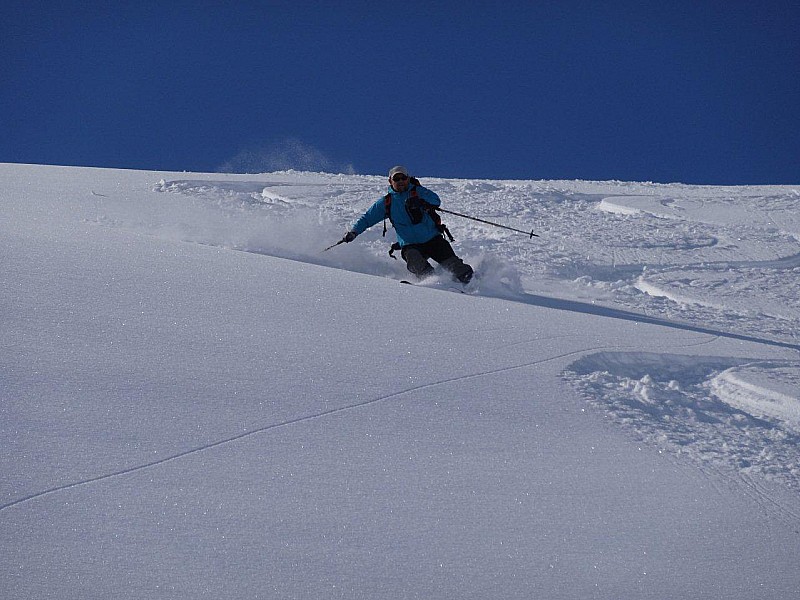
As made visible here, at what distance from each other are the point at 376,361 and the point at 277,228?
595cm

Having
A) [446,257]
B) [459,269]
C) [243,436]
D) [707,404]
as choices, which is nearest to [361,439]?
[243,436]

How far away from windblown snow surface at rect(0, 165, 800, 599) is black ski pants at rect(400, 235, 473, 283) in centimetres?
93

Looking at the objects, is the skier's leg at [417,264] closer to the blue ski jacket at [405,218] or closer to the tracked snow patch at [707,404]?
the blue ski jacket at [405,218]

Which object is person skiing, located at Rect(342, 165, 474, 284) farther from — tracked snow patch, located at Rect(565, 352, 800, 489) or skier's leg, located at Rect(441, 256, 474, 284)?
tracked snow patch, located at Rect(565, 352, 800, 489)

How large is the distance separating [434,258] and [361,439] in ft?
17.1

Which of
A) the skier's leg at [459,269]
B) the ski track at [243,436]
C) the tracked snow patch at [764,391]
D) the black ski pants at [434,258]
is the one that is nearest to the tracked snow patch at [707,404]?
the tracked snow patch at [764,391]

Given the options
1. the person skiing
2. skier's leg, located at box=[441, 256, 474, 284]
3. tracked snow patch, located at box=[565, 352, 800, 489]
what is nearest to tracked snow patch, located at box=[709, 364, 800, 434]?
tracked snow patch, located at box=[565, 352, 800, 489]

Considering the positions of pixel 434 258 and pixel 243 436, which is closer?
pixel 243 436

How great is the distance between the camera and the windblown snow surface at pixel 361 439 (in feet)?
10.1

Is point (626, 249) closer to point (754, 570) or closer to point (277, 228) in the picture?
point (277, 228)

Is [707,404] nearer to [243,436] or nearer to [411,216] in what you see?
[243,436]

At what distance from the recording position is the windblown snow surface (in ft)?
10.1

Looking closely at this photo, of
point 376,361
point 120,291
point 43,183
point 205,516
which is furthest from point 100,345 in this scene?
point 43,183

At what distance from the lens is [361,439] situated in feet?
12.9
